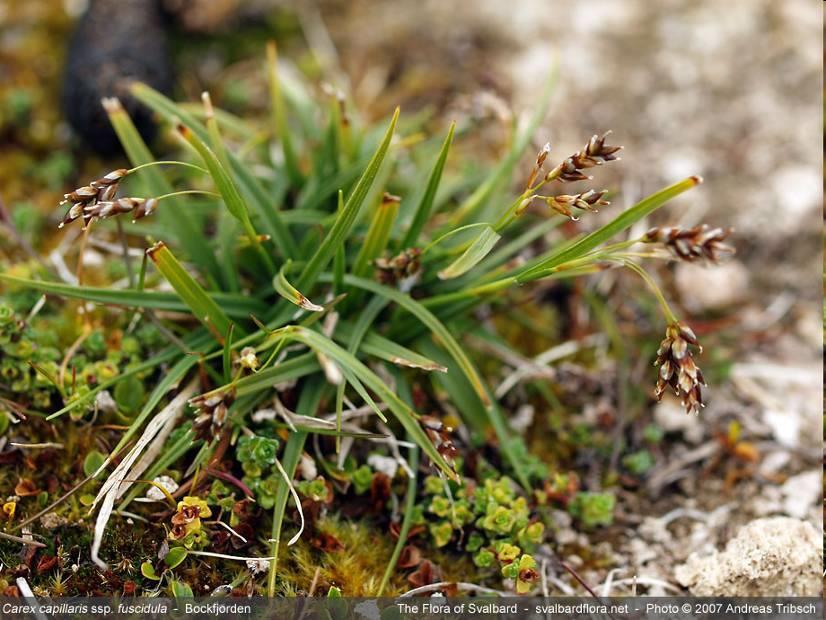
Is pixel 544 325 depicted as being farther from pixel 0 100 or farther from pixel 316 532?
pixel 0 100

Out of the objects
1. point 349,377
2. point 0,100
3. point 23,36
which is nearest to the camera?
point 349,377

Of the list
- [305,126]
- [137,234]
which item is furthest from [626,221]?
[137,234]

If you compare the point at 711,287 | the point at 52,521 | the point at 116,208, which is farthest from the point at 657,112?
the point at 52,521

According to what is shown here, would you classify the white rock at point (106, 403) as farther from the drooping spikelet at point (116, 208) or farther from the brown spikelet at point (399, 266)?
the brown spikelet at point (399, 266)

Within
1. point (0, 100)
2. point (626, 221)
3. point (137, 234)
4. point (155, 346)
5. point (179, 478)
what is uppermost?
point (0, 100)

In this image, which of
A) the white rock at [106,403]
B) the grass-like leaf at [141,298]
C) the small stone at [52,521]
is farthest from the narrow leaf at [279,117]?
the small stone at [52,521]

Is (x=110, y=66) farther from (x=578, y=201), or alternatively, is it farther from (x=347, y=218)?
(x=578, y=201)

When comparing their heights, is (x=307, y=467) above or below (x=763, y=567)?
above

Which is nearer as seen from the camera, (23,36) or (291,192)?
(291,192)
